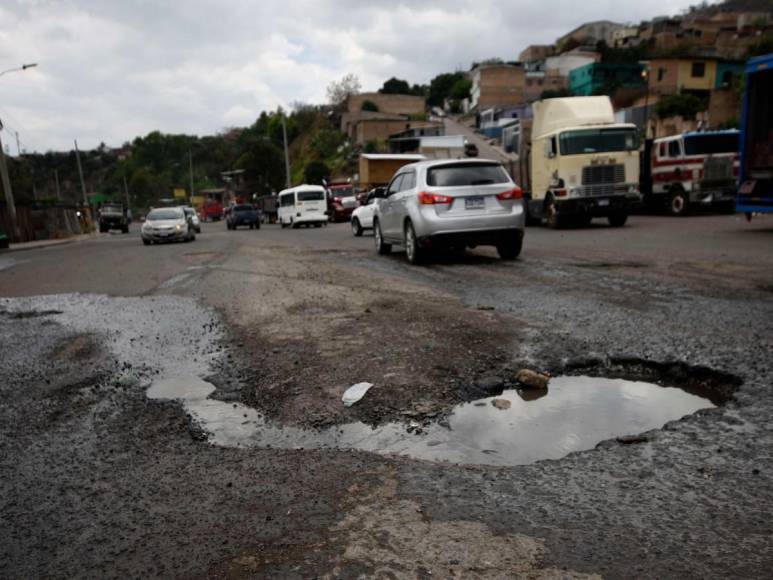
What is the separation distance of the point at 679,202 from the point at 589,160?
6412 millimetres

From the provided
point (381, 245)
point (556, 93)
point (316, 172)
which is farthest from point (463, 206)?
point (556, 93)

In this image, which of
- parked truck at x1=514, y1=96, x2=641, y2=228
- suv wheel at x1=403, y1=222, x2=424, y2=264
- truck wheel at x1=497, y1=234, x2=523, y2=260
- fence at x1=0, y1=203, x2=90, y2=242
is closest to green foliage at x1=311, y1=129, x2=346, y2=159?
fence at x1=0, y1=203, x2=90, y2=242

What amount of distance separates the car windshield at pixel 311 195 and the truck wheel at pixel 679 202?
733 inches

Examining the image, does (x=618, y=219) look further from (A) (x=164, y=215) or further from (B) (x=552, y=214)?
(A) (x=164, y=215)

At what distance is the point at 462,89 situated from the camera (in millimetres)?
105750

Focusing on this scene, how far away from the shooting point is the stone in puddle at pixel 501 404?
365cm

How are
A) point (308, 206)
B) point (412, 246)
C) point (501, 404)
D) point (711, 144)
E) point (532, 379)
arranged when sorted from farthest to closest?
point (308, 206) < point (711, 144) < point (412, 246) < point (532, 379) < point (501, 404)

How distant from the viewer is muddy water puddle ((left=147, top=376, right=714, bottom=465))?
307 centimetres

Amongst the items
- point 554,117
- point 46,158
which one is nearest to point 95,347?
point 554,117

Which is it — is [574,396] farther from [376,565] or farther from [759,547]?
[376,565]

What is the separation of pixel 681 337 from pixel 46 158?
104m

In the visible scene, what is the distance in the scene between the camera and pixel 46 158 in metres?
90.1

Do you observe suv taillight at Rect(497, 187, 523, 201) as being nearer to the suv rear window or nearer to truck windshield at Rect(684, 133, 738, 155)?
the suv rear window

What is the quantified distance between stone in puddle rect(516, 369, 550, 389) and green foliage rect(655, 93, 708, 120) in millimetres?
50331
